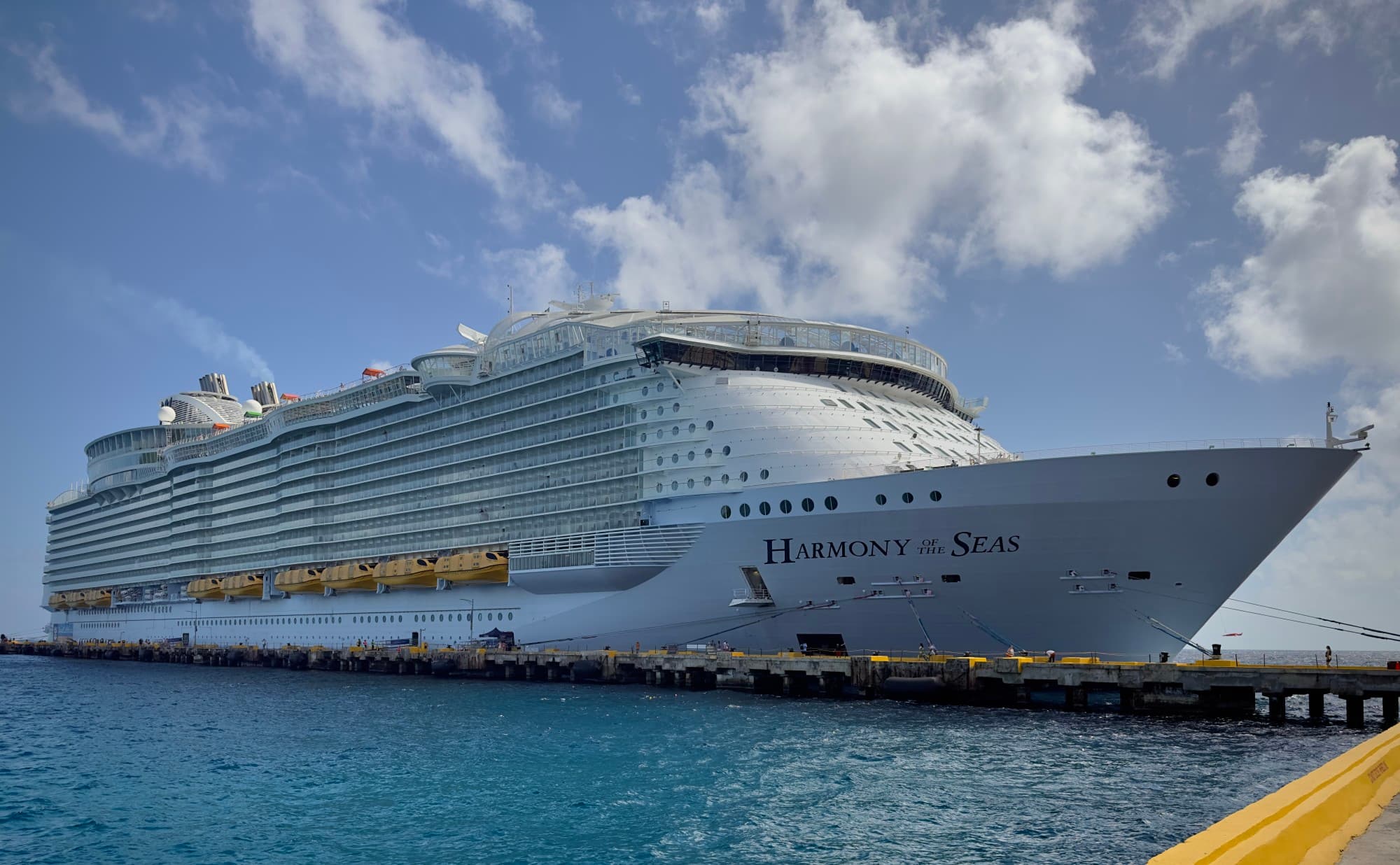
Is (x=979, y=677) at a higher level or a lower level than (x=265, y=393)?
lower

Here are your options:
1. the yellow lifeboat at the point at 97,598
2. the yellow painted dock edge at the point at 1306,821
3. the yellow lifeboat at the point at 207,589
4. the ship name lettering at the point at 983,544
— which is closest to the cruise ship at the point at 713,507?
the ship name lettering at the point at 983,544

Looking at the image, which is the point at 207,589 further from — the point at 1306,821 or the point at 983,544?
the point at 1306,821

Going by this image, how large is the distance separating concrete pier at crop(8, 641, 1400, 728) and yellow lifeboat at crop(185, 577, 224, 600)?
31.1 metres

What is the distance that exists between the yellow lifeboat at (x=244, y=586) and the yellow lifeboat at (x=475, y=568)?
23.7m

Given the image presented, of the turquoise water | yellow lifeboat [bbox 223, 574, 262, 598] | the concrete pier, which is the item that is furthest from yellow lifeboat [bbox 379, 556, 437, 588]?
yellow lifeboat [bbox 223, 574, 262, 598]

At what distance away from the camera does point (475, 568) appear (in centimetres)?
4494

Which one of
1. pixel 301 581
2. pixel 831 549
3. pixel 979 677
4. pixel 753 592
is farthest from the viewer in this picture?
pixel 301 581

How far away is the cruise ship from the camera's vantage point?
27641mm

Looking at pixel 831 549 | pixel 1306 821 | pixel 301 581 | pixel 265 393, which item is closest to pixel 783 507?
pixel 831 549

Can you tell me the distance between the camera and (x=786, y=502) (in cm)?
3269

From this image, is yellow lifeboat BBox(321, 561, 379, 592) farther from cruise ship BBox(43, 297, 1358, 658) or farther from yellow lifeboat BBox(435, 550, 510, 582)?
yellow lifeboat BBox(435, 550, 510, 582)

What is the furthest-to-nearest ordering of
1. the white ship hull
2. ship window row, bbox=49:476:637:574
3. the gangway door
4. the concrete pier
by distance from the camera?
ship window row, bbox=49:476:637:574 → the gangway door → the white ship hull → the concrete pier

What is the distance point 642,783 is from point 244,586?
174 ft

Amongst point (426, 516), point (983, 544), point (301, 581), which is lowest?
point (301, 581)
